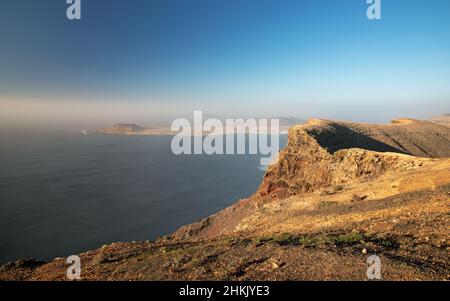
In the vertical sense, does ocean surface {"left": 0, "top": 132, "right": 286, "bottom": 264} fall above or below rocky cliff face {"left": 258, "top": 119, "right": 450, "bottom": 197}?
below

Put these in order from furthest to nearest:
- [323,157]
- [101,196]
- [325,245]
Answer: [101,196] → [323,157] → [325,245]

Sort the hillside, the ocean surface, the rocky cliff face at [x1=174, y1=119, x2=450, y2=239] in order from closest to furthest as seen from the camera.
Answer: the hillside → the rocky cliff face at [x1=174, y1=119, x2=450, y2=239] → the ocean surface

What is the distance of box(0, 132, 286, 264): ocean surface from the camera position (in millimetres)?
59281

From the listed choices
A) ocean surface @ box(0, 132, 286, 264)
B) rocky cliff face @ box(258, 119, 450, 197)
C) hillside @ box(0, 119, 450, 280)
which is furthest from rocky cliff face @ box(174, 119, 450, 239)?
ocean surface @ box(0, 132, 286, 264)

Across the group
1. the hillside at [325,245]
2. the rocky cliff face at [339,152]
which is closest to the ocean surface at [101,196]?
the rocky cliff face at [339,152]

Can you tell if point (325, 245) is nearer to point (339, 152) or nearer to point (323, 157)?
point (339, 152)

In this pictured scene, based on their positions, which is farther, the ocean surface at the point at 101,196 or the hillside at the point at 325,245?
the ocean surface at the point at 101,196

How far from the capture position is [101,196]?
8719cm

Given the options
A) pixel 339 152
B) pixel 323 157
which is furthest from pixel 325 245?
pixel 323 157

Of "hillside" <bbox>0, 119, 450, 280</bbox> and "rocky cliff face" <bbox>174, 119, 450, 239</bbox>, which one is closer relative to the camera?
"hillside" <bbox>0, 119, 450, 280</bbox>

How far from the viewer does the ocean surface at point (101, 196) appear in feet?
194

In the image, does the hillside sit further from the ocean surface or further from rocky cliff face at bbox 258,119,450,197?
the ocean surface

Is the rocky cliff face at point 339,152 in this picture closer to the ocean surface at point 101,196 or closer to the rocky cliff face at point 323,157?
the rocky cliff face at point 323,157
